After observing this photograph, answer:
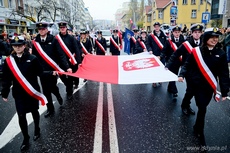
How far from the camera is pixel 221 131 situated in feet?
11.8

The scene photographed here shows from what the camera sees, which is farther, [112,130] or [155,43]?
[155,43]

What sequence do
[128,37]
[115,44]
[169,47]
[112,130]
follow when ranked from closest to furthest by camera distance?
[112,130] < [169,47] < [115,44] < [128,37]

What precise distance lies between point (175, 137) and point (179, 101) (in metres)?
1.98

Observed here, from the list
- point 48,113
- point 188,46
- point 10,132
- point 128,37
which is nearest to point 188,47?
point 188,46

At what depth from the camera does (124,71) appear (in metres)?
4.88

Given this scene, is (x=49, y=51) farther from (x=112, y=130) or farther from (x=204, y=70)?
(x=204, y=70)

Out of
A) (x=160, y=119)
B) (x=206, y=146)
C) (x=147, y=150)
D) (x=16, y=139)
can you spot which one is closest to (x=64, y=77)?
(x=16, y=139)

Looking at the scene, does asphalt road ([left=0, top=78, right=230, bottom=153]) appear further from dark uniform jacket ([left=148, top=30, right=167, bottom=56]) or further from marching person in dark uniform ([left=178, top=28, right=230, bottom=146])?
dark uniform jacket ([left=148, top=30, right=167, bottom=56])

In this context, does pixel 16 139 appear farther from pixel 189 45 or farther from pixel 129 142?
pixel 189 45

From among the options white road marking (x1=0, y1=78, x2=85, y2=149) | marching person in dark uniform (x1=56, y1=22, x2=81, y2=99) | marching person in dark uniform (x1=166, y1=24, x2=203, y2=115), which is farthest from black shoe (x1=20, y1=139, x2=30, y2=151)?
marching person in dark uniform (x1=166, y1=24, x2=203, y2=115)

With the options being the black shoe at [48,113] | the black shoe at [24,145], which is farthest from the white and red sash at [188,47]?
the black shoe at [24,145]

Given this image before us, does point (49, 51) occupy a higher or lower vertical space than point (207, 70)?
higher

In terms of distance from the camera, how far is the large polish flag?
4102mm

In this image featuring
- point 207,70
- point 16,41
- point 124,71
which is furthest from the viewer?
point 124,71
